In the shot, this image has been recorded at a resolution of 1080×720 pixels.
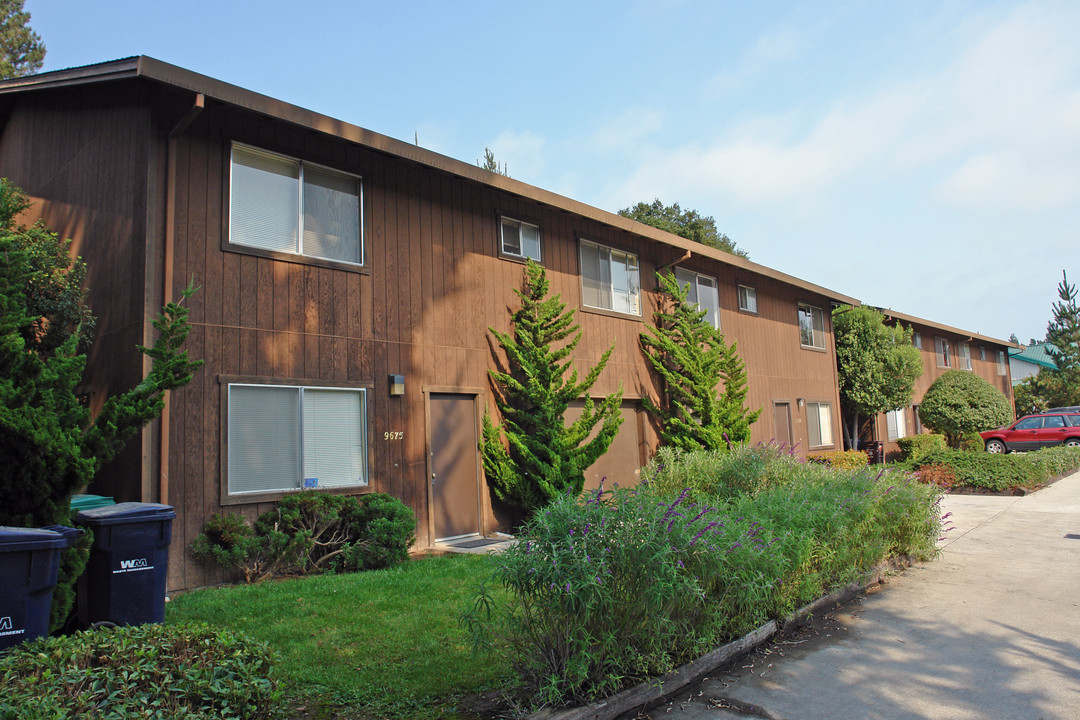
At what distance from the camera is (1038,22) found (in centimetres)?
870

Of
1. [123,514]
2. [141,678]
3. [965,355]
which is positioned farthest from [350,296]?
[965,355]

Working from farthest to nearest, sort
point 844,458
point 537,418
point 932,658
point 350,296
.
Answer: point 844,458 < point 537,418 < point 350,296 < point 932,658

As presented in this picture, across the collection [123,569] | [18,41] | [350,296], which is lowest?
[123,569]

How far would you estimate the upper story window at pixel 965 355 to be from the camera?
1199 inches

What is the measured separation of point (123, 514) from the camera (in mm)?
4664

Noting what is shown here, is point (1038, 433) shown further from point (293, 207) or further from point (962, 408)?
point (293, 207)

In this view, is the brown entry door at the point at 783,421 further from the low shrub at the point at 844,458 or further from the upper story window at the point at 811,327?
the upper story window at the point at 811,327

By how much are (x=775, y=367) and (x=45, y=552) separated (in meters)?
16.2

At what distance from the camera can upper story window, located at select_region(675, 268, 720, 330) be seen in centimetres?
1483

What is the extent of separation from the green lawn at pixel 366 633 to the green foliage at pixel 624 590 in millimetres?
434

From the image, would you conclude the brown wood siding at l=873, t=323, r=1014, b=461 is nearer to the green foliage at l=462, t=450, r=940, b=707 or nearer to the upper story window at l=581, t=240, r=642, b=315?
the upper story window at l=581, t=240, r=642, b=315

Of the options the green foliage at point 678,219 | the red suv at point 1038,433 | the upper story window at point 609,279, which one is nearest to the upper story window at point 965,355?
the red suv at point 1038,433

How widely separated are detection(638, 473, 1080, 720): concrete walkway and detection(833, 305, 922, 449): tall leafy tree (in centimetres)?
1370

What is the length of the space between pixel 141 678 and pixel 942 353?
31.6 meters
